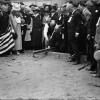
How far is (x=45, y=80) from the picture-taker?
718cm

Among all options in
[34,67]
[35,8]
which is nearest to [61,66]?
[34,67]

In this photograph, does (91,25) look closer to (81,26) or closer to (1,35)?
(81,26)

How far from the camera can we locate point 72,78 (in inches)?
292

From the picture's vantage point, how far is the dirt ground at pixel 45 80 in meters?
5.92

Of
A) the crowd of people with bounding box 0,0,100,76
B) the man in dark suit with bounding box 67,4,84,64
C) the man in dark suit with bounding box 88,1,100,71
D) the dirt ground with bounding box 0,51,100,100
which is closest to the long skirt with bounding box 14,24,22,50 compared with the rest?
the crowd of people with bounding box 0,0,100,76

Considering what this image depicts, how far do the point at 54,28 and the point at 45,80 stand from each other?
12.7 feet

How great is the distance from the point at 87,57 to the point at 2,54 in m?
3.42

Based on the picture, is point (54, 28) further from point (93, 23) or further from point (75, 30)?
point (93, 23)

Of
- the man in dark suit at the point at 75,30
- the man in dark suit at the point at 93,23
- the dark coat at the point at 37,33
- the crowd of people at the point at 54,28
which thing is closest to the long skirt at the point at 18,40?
the crowd of people at the point at 54,28

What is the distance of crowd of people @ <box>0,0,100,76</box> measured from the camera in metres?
8.38

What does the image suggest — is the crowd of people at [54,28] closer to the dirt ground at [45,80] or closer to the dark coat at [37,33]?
the dark coat at [37,33]

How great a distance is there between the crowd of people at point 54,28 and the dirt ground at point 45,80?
66cm

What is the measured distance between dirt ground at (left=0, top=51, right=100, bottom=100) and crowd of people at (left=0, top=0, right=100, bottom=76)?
2.16 ft

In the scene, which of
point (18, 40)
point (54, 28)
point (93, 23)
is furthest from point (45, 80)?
point (18, 40)
